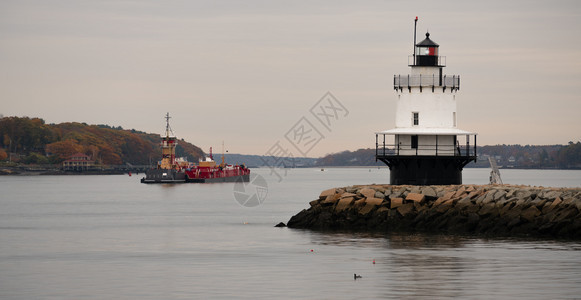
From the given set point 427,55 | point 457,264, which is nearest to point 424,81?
point 427,55

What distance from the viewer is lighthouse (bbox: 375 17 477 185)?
151 ft

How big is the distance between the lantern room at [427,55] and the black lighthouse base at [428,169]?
16.4ft

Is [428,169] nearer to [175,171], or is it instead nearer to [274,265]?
[274,265]

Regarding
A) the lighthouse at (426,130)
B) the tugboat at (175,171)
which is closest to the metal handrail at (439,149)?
the lighthouse at (426,130)

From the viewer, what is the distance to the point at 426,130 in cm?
4600

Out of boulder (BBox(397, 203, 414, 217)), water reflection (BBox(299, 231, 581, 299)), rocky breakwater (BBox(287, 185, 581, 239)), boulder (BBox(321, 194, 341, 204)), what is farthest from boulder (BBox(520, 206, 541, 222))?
boulder (BBox(321, 194, 341, 204))

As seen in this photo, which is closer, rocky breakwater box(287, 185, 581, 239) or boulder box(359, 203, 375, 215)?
rocky breakwater box(287, 185, 581, 239)

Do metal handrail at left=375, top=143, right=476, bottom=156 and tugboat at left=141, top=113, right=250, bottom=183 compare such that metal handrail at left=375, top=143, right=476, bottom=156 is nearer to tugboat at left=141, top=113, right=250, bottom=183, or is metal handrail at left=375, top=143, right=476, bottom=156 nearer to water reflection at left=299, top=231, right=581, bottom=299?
water reflection at left=299, top=231, right=581, bottom=299

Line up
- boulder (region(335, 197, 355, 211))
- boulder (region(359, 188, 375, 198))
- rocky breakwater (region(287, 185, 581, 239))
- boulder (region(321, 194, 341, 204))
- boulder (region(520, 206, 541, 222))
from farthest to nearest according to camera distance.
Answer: boulder (region(321, 194, 341, 204)), boulder (region(335, 197, 355, 211)), boulder (region(359, 188, 375, 198)), boulder (region(520, 206, 541, 222)), rocky breakwater (region(287, 185, 581, 239))

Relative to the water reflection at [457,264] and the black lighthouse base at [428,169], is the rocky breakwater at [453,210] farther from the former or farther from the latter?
the black lighthouse base at [428,169]

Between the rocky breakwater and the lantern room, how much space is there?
6.93 meters

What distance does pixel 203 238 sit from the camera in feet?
150

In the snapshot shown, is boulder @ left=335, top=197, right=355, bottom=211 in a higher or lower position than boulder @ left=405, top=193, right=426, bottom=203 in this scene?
lower

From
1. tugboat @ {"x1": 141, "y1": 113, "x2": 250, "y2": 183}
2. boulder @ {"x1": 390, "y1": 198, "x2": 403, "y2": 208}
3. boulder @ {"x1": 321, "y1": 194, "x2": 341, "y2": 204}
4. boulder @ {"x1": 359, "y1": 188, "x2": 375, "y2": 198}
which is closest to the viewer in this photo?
boulder @ {"x1": 390, "y1": 198, "x2": 403, "y2": 208}
